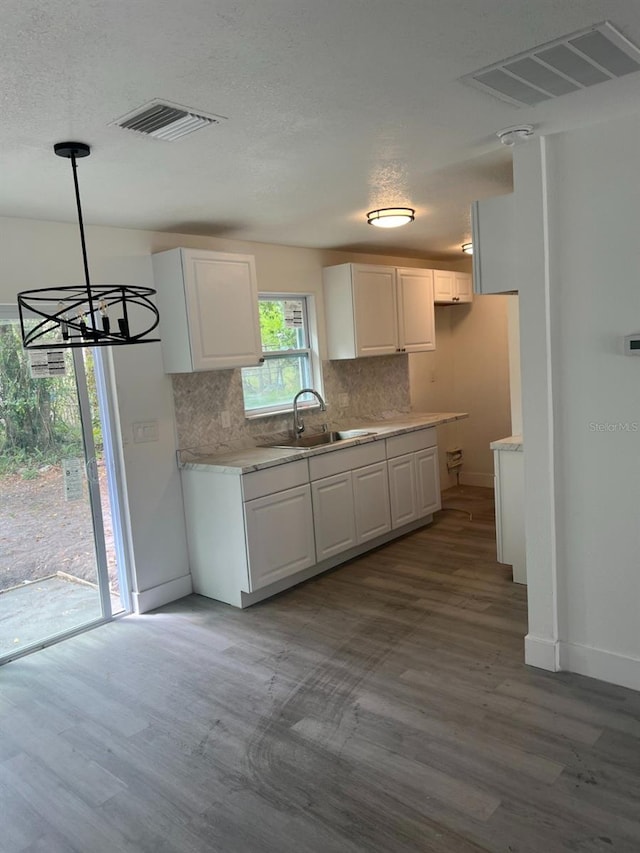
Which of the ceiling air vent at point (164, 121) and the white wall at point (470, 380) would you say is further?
the white wall at point (470, 380)

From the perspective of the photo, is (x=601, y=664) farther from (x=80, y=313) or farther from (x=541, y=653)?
(x=80, y=313)

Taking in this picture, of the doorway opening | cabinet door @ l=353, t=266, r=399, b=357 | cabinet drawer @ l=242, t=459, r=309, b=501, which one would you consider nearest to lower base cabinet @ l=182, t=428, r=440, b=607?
cabinet drawer @ l=242, t=459, r=309, b=501

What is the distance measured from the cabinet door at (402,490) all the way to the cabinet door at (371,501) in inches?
2.9

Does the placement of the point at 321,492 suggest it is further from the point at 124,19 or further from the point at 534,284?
the point at 124,19

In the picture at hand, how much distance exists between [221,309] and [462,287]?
10.5 ft

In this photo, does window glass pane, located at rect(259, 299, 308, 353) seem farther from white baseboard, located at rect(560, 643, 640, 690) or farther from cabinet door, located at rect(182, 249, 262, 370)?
white baseboard, located at rect(560, 643, 640, 690)

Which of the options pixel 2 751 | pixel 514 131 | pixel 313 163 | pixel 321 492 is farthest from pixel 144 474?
pixel 514 131

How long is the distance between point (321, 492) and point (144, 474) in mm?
1182

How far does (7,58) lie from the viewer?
68.1 inches

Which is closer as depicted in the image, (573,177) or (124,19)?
(124,19)

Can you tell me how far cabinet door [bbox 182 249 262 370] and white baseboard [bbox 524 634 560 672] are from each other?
243 centimetres

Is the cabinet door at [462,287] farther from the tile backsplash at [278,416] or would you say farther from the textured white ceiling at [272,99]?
the textured white ceiling at [272,99]

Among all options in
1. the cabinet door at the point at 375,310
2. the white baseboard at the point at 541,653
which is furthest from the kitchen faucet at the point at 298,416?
the white baseboard at the point at 541,653

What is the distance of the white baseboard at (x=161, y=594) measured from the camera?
13.1ft
